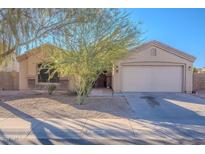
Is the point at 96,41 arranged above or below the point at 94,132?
above

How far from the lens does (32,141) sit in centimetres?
646

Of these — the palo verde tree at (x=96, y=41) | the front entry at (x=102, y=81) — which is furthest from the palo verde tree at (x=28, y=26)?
the front entry at (x=102, y=81)

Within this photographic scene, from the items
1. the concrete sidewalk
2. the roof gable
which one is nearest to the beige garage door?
the roof gable

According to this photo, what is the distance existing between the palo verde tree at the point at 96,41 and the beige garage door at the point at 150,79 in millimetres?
8503

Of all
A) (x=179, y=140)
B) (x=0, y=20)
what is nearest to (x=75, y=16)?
(x=0, y=20)

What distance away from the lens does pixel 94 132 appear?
289 inches

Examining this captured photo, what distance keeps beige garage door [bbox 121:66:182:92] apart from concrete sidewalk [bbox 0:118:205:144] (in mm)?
11153

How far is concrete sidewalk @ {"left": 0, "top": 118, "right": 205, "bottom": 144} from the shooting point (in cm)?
659

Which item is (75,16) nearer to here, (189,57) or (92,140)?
(92,140)

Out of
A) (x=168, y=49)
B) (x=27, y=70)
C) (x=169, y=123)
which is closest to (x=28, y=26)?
(x=169, y=123)

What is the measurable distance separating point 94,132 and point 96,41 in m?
5.06

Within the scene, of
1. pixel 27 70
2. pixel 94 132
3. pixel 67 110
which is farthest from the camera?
pixel 27 70

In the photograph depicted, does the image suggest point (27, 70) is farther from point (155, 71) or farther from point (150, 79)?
point (155, 71)

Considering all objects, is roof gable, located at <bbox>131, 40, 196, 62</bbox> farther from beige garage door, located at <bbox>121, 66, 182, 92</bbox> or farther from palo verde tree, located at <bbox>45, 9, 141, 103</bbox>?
palo verde tree, located at <bbox>45, 9, 141, 103</bbox>
